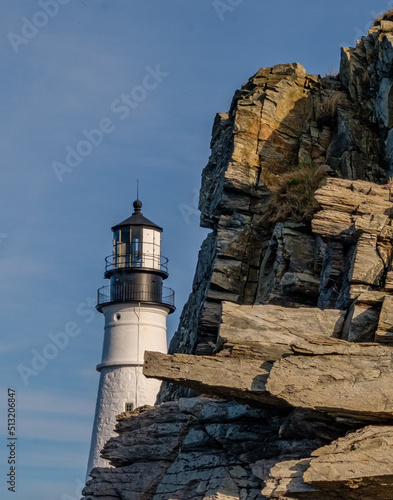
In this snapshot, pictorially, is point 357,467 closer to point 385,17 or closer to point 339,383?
point 339,383

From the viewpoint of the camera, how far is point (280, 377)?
16.5 meters

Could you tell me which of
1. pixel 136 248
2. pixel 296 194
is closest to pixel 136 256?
pixel 136 248

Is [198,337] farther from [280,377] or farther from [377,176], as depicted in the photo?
[280,377]

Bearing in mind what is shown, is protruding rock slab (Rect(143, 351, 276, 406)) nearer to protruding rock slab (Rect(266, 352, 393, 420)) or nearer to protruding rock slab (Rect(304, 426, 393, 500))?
protruding rock slab (Rect(266, 352, 393, 420))

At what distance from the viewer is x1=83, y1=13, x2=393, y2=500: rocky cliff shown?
16141mm

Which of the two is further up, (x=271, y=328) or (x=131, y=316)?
(x=131, y=316)

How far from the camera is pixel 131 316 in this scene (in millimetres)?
41188

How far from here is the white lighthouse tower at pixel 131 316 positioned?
40344mm

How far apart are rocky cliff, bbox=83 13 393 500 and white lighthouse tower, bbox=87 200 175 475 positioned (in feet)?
30.4

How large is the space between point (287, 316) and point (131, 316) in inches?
907

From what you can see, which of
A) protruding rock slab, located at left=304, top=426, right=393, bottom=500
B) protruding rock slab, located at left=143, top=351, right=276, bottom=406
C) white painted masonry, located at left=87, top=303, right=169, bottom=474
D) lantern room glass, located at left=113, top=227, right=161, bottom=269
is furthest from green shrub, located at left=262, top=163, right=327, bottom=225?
white painted masonry, located at left=87, top=303, right=169, bottom=474

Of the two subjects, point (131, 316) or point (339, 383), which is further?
point (131, 316)

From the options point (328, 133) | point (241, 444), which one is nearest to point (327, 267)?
point (241, 444)

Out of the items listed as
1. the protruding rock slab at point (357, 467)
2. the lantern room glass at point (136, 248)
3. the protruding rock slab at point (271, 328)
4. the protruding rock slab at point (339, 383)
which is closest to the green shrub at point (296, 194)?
the protruding rock slab at point (271, 328)
